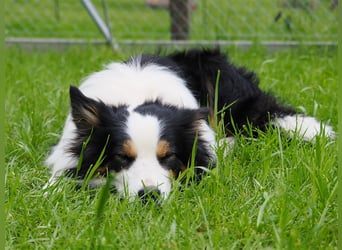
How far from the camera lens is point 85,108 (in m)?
3.19

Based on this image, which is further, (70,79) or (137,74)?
(70,79)

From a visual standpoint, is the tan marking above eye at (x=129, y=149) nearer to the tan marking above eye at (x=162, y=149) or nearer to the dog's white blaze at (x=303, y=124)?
the tan marking above eye at (x=162, y=149)

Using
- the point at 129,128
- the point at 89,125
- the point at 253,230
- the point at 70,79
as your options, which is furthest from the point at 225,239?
the point at 70,79

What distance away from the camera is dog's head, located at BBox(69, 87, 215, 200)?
9.70ft

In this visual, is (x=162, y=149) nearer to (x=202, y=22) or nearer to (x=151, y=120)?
(x=151, y=120)

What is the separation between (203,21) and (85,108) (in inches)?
191

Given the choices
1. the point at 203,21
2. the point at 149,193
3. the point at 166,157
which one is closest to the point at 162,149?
the point at 166,157

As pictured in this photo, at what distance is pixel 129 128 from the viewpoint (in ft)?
10.0

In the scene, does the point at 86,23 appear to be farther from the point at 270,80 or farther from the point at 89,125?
the point at 89,125

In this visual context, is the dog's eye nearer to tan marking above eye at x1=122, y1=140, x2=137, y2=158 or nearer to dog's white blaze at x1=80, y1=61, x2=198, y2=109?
tan marking above eye at x1=122, y1=140, x2=137, y2=158

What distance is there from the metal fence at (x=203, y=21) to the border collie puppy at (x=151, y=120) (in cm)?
295

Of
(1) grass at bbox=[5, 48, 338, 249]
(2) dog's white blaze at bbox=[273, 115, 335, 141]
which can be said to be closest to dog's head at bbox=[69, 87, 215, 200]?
(1) grass at bbox=[5, 48, 338, 249]

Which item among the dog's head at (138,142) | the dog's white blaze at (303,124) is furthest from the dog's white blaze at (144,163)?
the dog's white blaze at (303,124)

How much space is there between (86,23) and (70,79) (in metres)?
4.43
